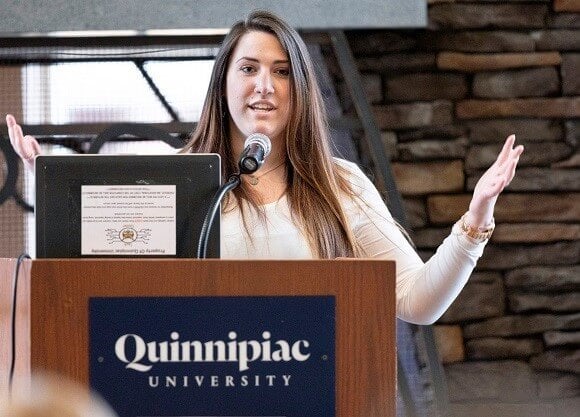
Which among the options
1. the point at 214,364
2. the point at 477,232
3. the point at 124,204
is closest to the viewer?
the point at 214,364

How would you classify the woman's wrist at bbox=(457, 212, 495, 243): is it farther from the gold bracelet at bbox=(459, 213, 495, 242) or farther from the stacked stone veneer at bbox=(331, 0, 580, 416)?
the stacked stone veneer at bbox=(331, 0, 580, 416)

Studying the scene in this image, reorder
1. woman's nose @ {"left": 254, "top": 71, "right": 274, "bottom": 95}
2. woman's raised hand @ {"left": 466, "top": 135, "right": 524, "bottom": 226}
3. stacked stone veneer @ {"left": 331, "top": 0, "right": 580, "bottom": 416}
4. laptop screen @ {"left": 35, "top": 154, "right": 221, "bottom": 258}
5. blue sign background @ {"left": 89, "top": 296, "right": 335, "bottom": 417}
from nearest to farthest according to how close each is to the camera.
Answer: blue sign background @ {"left": 89, "top": 296, "right": 335, "bottom": 417}, laptop screen @ {"left": 35, "top": 154, "right": 221, "bottom": 258}, woman's raised hand @ {"left": 466, "top": 135, "right": 524, "bottom": 226}, woman's nose @ {"left": 254, "top": 71, "right": 274, "bottom": 95}, stacked stone veneer @ {"left": 331, "top": 0, "right": 580, "bottom": 416}

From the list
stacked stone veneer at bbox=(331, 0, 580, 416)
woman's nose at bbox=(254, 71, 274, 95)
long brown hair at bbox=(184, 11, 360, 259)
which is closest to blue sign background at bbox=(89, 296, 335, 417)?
long brown hair at bbox=(184, 11, 360, 259)

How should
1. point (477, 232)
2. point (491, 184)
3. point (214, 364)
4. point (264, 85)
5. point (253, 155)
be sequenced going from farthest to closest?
point (264, 85) < point (477, 232) < point (491, 184) < point (253, 155) < point (214, 364)

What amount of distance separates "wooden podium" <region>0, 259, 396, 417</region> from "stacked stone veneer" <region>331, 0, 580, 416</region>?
2.23 metres

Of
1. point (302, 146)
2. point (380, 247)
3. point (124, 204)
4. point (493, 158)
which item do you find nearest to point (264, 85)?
point (302, 146)

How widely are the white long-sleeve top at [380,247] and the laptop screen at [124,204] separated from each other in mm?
509

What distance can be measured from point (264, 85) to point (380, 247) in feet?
A: 1.30

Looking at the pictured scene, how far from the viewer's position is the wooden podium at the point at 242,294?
1.25m

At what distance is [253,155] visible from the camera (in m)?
1.50

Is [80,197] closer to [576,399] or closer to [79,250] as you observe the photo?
[79,250]

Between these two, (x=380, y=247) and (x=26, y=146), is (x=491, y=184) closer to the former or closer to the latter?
(x=380, y=247)

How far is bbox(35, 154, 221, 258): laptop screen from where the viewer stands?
53.9 inches

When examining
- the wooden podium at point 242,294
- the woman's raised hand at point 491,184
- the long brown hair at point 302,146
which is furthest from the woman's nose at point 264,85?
the wooden podium at point 242,294
